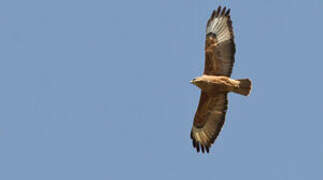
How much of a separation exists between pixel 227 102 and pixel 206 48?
1.62m

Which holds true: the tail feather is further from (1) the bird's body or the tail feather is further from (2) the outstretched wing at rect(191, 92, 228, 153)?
(2) the outstretched wing at rect(191, 92, 228, 153)

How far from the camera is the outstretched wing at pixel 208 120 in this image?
18.9 meters

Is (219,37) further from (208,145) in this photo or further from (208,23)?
(208,145)

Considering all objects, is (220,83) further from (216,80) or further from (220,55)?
(220,55)

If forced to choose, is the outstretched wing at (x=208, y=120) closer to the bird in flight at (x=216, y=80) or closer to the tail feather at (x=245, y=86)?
the bird in flight at (x=216, y=80)

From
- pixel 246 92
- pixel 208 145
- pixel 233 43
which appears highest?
pixel 233 43

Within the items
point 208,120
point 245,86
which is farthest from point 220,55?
point 208,120

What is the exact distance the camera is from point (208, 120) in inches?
755

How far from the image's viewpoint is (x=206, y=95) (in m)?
18.8

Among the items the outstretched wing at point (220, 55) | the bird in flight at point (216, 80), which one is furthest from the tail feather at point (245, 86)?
the outstretched wing at point (220, 55)

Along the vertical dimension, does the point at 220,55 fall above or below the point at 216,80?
above

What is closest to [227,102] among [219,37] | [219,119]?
[219,119]

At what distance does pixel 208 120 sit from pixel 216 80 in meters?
1.49

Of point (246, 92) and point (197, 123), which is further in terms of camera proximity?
point (197, 123)
